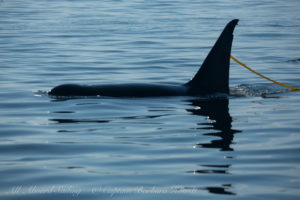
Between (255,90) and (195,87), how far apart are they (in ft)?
6.16

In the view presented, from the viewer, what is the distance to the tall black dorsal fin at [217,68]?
13586 millimetres

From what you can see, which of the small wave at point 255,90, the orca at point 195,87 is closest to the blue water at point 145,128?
the small wave at point 255,90

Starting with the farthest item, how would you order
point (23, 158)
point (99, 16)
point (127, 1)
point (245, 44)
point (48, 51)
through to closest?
1. point (127, 1)
2. point (99, 16)
3. point (245, 44)
4. point (48, 51)
5. point (23, 158)

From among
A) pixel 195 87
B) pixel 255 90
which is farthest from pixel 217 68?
pixel 255 90

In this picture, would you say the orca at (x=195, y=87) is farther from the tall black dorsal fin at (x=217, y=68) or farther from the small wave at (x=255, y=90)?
the small wave at (x=255, y=90)

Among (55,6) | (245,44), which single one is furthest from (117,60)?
(55,6)

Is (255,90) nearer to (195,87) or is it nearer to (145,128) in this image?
(195,87)

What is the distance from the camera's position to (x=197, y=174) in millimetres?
8422

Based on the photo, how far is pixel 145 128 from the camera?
11289mm

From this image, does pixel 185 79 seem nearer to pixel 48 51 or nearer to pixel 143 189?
pixel 48 51

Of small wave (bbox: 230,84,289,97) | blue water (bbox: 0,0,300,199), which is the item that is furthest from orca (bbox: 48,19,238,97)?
small wave (bbox: 230,84,289,97)

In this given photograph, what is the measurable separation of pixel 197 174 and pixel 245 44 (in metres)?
18.0

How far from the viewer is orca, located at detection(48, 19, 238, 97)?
13.7 metres

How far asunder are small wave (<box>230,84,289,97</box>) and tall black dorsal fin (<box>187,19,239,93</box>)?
770 millimetres
